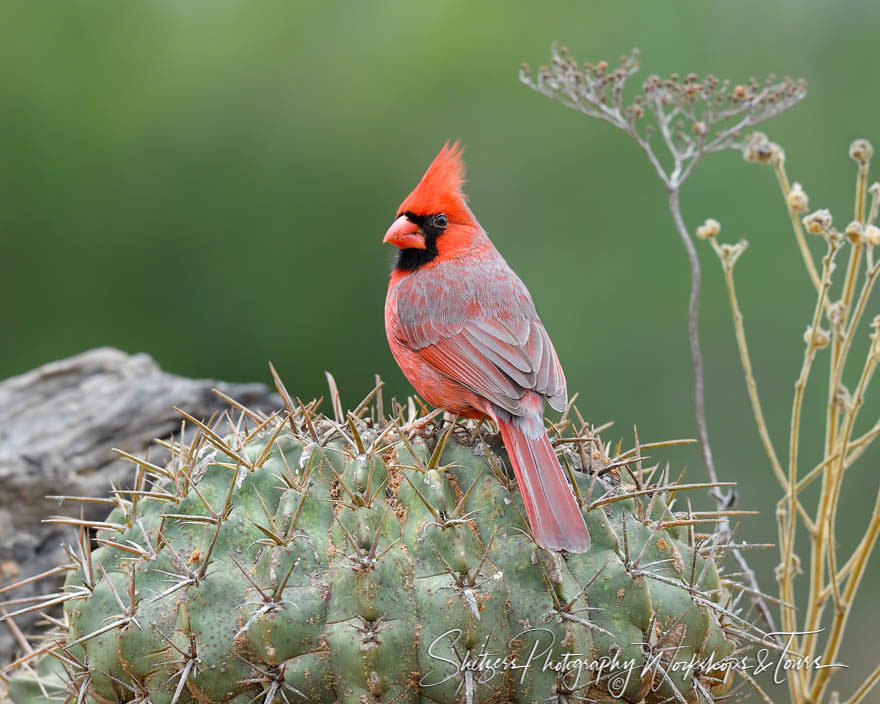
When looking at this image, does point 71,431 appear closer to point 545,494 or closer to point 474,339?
point 474,339

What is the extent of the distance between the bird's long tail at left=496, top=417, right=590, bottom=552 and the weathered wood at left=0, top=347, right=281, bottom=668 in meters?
1.60

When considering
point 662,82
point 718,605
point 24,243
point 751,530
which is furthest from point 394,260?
point 24,243

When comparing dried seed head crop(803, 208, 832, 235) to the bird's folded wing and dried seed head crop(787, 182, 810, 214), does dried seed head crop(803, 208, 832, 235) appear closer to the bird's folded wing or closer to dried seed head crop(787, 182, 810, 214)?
dried seed head crop(787, 182, 810, 214)

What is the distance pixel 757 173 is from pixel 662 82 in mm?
2809

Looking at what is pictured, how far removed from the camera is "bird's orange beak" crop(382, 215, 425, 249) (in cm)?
313

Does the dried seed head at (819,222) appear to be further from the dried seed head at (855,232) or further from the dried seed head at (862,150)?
the dried seed head at (862,150)

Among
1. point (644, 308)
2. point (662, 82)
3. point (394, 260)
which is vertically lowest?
point (644, 308)

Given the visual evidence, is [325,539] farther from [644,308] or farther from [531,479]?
[644,308]

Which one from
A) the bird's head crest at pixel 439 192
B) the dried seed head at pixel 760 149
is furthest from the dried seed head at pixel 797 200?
the bird's head crest at pixel 439 192

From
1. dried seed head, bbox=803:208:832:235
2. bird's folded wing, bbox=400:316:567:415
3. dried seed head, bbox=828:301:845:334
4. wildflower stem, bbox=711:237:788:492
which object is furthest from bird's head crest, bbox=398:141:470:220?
dried seed head, bbox=828:301:845:334

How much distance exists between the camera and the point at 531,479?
206cm

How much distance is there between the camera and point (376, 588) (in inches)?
74.5

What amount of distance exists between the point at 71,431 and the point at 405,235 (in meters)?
1.40

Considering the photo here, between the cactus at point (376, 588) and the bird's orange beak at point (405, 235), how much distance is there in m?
1.02
